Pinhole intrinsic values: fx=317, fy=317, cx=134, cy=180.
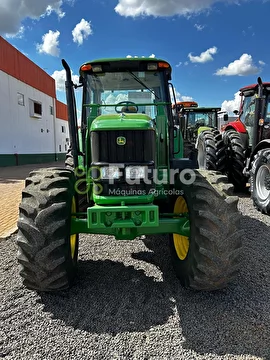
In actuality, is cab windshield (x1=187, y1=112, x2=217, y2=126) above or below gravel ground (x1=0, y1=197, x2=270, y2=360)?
above

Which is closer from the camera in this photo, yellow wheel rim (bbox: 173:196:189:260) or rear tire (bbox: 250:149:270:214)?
yellow wheel rim (bbox: 173:196:189:260)

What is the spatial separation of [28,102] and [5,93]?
3.22 m

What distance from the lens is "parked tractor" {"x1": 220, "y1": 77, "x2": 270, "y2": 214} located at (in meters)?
6.62

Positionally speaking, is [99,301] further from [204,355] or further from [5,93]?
[5,93]

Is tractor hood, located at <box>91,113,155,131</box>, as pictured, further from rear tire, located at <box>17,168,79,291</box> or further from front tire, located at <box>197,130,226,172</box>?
front tire, located at <box>197,130,226,172</box>

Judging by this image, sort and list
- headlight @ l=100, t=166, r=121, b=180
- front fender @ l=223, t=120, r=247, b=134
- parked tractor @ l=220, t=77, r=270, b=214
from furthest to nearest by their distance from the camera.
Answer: front fender @ l=223, t=120, r=247, b=134, parked tractor @ l=220, t=77, r=270, b=214, headlight @ l=100, t=166, r=121, b=180

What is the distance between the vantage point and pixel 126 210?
9.61 feet

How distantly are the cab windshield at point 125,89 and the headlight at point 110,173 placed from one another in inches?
54.1

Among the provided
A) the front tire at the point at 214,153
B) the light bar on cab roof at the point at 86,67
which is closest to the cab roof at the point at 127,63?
the light bar on cab roof at the point at 86,67

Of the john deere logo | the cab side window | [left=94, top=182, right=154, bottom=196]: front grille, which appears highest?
the cab side window

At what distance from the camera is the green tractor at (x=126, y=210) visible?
292 cm

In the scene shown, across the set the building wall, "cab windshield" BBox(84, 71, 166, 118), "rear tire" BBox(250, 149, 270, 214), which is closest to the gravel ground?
"cab windshield" BBox(84, 71, 166, 118)

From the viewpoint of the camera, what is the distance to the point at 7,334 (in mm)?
2607

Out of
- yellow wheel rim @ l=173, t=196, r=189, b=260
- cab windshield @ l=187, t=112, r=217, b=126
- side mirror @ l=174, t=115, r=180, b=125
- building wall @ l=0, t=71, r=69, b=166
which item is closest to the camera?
yellow wheel rim @ l=173, t=196, r=189, b=260
